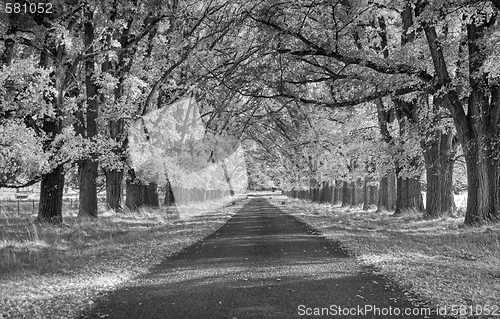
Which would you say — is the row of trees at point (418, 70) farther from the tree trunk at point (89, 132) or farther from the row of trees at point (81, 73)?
the tree trunk at point (89, 132)

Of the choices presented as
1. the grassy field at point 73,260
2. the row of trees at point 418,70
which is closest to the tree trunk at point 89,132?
the grassy field at point 73,260

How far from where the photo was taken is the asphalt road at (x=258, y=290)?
618 cm

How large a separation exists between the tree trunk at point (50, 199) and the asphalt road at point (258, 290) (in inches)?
323

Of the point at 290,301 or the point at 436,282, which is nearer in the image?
the point at 290,301

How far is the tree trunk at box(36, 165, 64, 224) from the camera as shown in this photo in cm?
1748

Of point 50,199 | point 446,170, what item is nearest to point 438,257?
point 446,170

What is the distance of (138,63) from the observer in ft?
69.2

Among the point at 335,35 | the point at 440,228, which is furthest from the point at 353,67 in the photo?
the point at 440,228

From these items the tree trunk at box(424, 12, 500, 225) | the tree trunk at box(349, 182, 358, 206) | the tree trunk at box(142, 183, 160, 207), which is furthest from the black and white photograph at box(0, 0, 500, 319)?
the tree trunk at box(349, 182, 358, 206)

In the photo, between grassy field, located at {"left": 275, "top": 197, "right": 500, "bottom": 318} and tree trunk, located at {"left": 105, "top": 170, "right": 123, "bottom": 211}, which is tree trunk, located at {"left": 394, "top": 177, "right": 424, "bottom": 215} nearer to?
grassy field, located at {"left": 275, "top": 197, "right": 500, "bottom": 318}

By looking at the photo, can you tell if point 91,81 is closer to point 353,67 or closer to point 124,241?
point 124,241

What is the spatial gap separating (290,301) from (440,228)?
11.9 metres

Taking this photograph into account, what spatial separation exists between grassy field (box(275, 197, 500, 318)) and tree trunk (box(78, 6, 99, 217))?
1043cm

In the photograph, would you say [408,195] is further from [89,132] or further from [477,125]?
[89,132]
